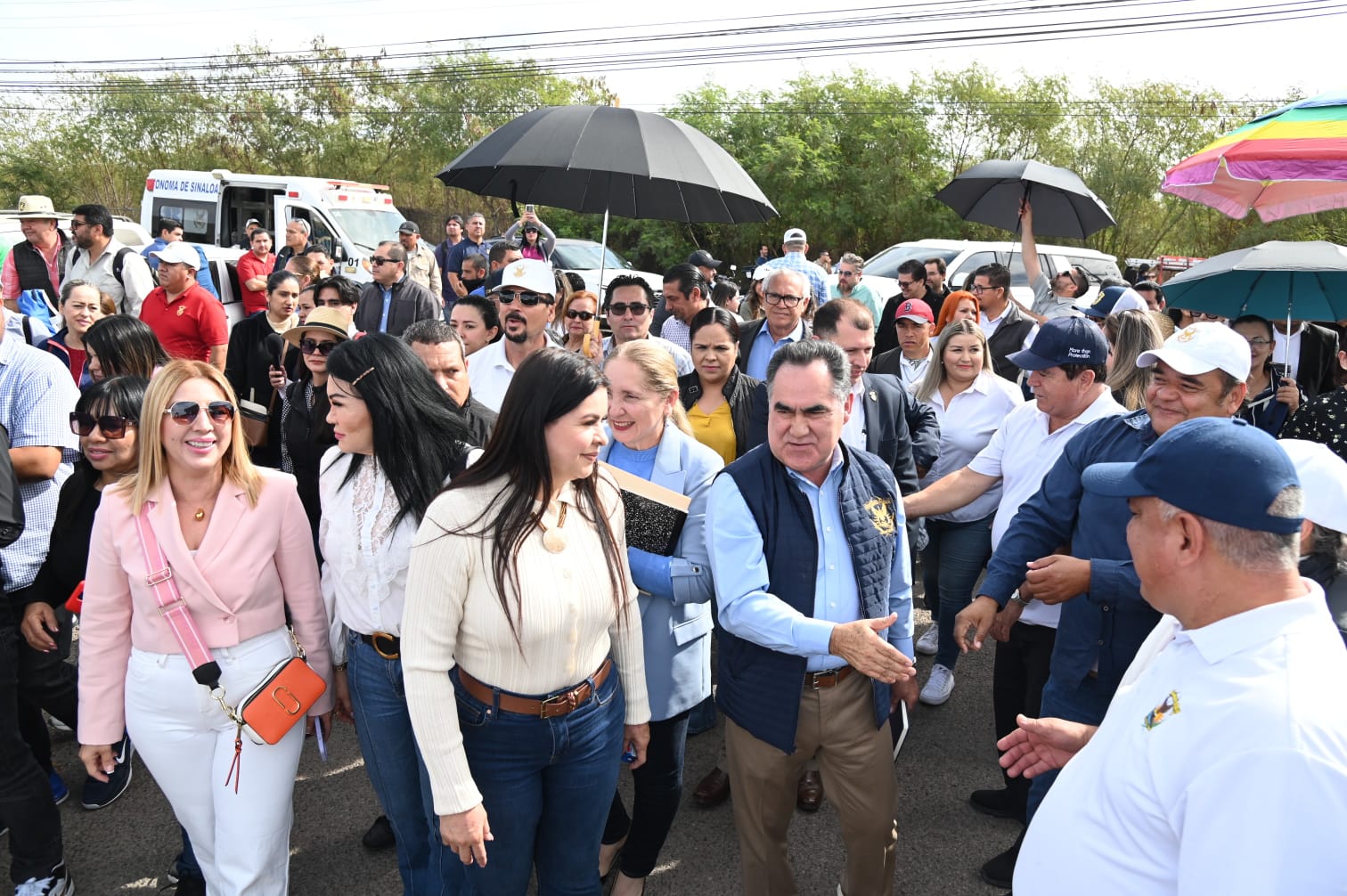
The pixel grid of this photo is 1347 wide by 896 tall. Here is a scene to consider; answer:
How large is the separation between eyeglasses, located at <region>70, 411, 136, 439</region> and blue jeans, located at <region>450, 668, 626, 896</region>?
1884 mm

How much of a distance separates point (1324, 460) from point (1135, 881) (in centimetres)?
144

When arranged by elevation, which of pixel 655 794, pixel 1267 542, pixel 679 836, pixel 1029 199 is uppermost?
pixel 1029 199

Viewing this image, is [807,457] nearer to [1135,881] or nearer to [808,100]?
[1135,881]

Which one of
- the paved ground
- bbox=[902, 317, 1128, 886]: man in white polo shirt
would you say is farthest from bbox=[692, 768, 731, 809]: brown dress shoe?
bbox=[902, 317, 1128, 886]: man in white polo shirt

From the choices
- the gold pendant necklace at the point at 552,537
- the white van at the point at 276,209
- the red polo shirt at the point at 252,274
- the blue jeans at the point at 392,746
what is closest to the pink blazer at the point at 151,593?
the blue jeans at the point at 392,746

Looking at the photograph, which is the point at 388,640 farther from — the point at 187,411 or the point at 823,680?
the point at 823,680

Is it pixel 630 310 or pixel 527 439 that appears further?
pixel 630 310

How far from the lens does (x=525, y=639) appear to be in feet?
7.29

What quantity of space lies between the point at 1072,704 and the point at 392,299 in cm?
606

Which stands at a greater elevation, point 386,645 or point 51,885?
point 386,645

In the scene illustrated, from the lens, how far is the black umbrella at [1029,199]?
6.95 m

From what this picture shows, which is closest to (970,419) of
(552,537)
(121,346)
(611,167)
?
(611,167)

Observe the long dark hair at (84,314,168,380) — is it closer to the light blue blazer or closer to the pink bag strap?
the pink bag strap

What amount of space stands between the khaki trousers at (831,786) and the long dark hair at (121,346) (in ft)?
11.0
